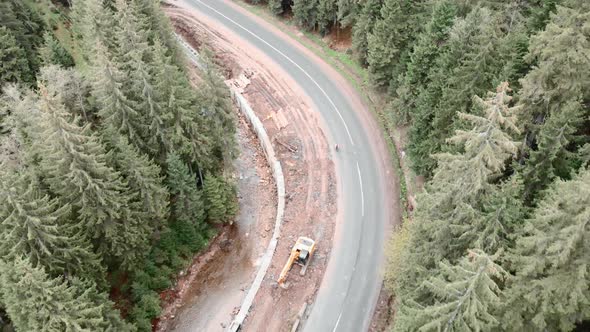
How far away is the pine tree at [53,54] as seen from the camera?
39.4 meters

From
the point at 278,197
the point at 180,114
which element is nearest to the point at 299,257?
the point at 278,197

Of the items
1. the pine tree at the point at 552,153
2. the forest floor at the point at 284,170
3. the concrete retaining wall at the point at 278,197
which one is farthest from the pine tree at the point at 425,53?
the pine tree at the point at 552,153

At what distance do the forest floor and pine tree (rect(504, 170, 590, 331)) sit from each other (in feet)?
55.4

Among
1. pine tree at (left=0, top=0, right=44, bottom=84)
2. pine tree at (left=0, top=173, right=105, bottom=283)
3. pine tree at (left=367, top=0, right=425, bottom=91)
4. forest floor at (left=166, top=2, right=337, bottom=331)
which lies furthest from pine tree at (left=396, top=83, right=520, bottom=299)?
pine tree at (left=0, top=0, right=44, bottom=84)

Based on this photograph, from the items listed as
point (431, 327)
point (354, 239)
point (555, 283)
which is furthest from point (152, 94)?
point (555, 283)

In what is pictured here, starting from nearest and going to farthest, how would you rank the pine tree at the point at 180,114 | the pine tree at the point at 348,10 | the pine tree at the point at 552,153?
the pine tree at the point at 552,153
the pine tree at the point at 180,114
the pine tree at the point at 348,10

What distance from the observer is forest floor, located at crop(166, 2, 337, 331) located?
3350 cm

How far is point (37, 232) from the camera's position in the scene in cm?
2405

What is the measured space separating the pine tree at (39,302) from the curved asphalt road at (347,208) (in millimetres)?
15094

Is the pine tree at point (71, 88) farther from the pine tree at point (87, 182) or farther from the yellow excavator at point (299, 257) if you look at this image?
the yellow excavator at point (299, 257)

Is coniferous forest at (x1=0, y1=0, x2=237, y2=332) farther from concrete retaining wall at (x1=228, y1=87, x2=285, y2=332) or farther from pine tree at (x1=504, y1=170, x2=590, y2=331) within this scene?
pine tree at (x1=504, y1=170, x2=590, y2=331)

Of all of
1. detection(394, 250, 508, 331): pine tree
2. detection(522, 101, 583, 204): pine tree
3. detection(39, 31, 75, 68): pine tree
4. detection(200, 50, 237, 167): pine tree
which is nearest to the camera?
detection(394, 250, 508, 331): pine tree

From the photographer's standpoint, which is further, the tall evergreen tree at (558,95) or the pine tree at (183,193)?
the pine tree at (183,193)

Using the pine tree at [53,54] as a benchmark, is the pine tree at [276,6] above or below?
above
